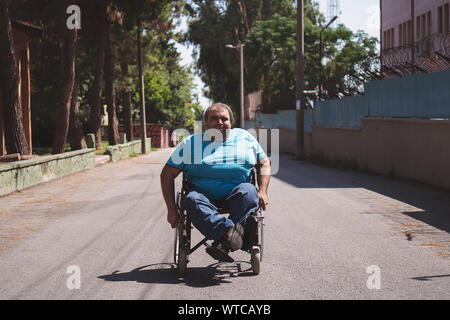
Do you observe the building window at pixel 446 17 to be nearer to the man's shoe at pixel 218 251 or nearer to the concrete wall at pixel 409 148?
the concrete wall at pixel 409 148

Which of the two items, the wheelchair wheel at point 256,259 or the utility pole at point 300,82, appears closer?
the wheelchair wheel at point 256,259

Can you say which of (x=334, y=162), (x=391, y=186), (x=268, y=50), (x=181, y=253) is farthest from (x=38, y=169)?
(x=268, y=50)

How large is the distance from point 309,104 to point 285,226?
2388 cm

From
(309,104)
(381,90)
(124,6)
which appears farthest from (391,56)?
(124,6)

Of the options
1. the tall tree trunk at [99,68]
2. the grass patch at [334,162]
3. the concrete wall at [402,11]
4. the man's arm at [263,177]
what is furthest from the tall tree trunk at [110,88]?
the man's arm at [263,177]

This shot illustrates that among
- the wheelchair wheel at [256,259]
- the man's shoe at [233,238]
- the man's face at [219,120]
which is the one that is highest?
the man's face at [219,120]

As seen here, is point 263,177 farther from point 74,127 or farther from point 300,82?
point 74,127

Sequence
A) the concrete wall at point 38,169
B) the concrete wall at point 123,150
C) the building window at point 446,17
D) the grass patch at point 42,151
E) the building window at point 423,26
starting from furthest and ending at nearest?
the grass patch at point 42,151 < the concrete wall at point 123,150 < the building window at point 423,26 < the building window at point 446,17 < the concrete wall at point 38,169

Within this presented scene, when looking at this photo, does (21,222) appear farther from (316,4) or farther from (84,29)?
(316,4)

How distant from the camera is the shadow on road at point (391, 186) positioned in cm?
1111

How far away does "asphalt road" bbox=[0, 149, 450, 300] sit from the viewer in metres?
6.17

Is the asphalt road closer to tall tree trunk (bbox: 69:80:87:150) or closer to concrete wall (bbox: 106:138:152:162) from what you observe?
tall tree trunk (bbox: 69:80:87:150)

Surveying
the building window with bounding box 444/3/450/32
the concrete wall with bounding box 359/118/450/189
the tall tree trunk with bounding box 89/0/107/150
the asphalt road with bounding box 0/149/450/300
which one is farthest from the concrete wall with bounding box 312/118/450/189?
the tall tree trunk with bounding box 89/0/107/150

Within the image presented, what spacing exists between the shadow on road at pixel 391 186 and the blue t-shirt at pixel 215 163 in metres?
3.81
